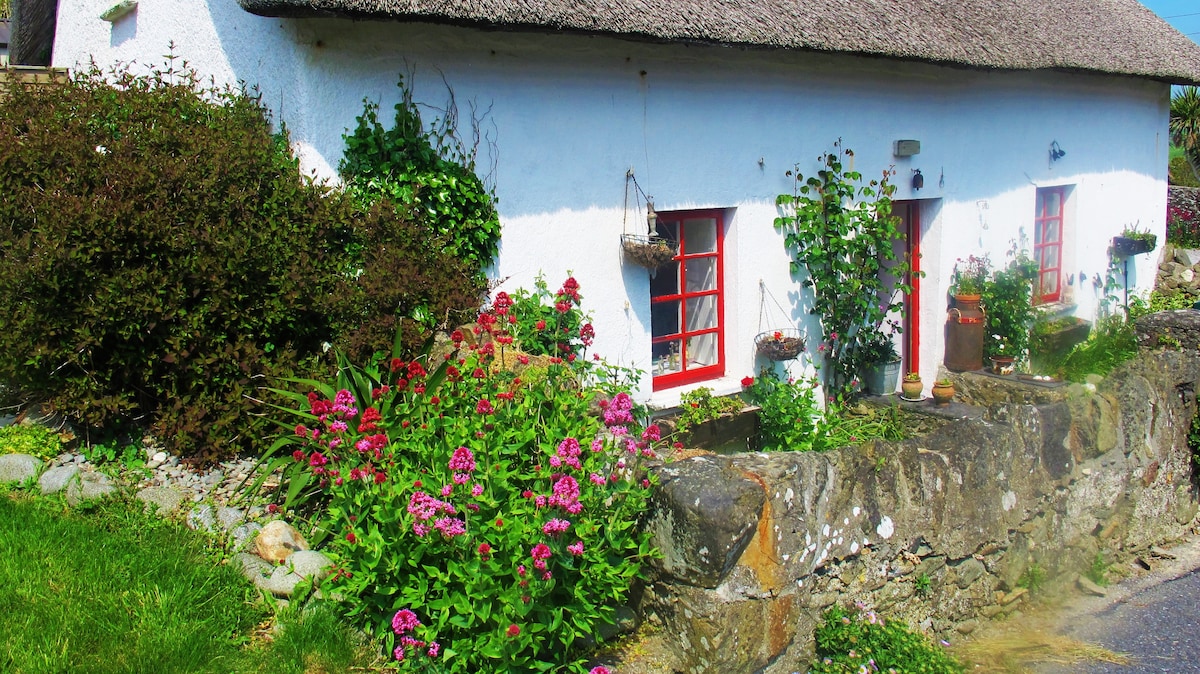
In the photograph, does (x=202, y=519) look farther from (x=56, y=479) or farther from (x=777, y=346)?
(x=777, y=346)

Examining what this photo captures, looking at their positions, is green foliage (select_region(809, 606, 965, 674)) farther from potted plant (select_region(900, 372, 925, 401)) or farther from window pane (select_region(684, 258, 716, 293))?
potted plant (select_region(900, 372, 925, 401))

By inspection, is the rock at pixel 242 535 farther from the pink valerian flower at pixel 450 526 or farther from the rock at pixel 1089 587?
the rock at pixel 1089 587

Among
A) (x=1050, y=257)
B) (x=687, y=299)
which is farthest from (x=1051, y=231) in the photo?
(x=687, y=299)

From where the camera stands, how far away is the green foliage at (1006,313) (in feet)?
29.5

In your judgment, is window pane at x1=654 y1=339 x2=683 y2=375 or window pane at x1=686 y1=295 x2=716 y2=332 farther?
window pane at x1=686 y1=295 x2=716 y2=332

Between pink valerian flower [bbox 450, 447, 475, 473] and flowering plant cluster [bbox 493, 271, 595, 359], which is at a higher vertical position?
flowering plant cluster [bbox 493, 271, 595, 359]

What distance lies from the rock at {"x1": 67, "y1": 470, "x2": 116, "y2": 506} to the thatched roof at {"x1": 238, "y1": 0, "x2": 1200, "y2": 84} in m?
2.37

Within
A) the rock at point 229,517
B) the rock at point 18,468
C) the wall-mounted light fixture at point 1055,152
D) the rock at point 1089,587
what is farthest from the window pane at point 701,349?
the wall-mounted light fixture at point 1055,152

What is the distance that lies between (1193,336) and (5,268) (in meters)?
8.38

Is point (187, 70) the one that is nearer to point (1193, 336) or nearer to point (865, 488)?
point (865, 488)

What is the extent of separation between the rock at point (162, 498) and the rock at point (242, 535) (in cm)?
37

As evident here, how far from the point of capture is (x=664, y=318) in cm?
708

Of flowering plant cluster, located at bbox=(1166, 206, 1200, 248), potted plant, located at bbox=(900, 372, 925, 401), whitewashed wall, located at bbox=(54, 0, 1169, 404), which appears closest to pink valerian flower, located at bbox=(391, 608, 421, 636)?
whitewashed wall, located at bbox=(54, 0, 1169, 404)

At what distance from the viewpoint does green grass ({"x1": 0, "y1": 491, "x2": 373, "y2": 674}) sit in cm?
318
